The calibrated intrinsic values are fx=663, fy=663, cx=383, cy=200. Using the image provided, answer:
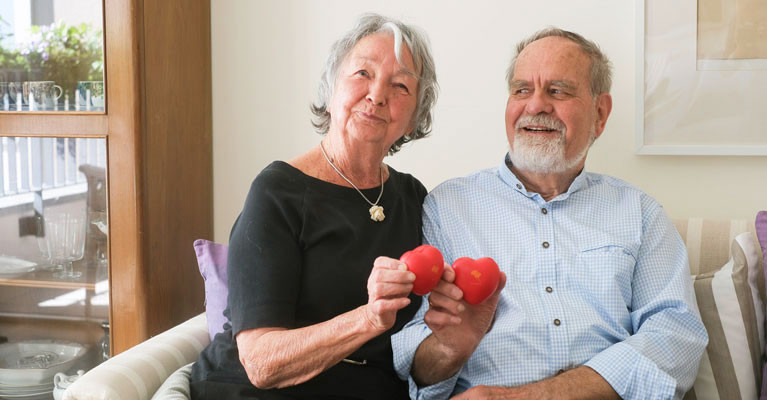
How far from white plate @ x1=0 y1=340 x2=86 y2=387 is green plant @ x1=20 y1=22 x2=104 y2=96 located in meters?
0.88

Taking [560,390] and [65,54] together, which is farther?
[65,54]

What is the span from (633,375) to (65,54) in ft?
6.33

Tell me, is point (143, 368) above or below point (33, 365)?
above

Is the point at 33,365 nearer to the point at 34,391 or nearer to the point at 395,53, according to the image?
the point at 34,391

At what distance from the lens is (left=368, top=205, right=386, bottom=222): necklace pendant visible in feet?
5.04

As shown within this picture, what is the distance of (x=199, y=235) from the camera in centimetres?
236

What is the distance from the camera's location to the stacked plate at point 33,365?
2.21 meters

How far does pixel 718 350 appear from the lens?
1616 millimetres

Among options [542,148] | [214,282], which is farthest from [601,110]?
[214,282]

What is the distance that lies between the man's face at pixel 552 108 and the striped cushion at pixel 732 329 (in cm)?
46

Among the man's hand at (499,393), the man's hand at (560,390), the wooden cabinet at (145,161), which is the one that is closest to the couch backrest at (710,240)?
the man's hand at (560,390)

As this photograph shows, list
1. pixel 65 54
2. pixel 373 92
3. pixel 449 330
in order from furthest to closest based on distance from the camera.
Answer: pixel 65 54 < pixel 373 92 < pixel 449 330

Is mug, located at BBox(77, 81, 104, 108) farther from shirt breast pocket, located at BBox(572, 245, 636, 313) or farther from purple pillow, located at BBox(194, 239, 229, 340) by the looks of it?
shirt breast pocket, located at BBox(572, 245, 636, 313)

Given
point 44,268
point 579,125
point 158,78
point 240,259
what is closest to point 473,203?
point 579,125
